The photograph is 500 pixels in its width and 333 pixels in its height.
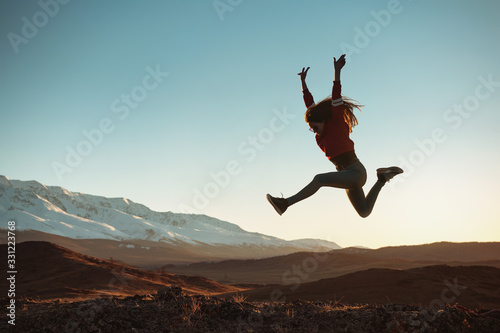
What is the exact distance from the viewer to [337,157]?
4176mm

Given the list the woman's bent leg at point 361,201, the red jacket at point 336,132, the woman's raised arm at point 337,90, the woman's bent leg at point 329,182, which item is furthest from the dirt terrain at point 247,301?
the woman's raised arm at point 337,90

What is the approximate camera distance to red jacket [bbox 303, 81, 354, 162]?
416cm

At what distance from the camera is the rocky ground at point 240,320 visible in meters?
3.91

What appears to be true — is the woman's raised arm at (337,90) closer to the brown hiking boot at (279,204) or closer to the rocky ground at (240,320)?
the brown hiking boot at (279,204)

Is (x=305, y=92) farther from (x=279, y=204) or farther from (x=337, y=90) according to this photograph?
(x=279, y=204)

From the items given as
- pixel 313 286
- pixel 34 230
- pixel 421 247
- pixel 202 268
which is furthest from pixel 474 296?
pixel 34 230

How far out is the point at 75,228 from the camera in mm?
132500

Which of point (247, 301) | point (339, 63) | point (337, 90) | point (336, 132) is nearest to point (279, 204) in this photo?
point (336, 132)

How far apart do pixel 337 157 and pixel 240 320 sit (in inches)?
104

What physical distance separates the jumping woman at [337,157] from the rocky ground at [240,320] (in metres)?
1.38

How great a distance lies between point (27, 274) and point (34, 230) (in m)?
101

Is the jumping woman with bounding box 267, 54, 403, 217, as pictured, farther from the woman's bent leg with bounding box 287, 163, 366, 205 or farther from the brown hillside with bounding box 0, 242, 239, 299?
the brown hillside with bounding box 0, 242, 239, 299

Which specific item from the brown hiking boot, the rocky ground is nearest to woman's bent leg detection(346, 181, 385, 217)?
the brown hiking boot

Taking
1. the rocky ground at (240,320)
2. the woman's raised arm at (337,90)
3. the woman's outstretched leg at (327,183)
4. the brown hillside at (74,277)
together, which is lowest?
the brown hillside at (74,277)
